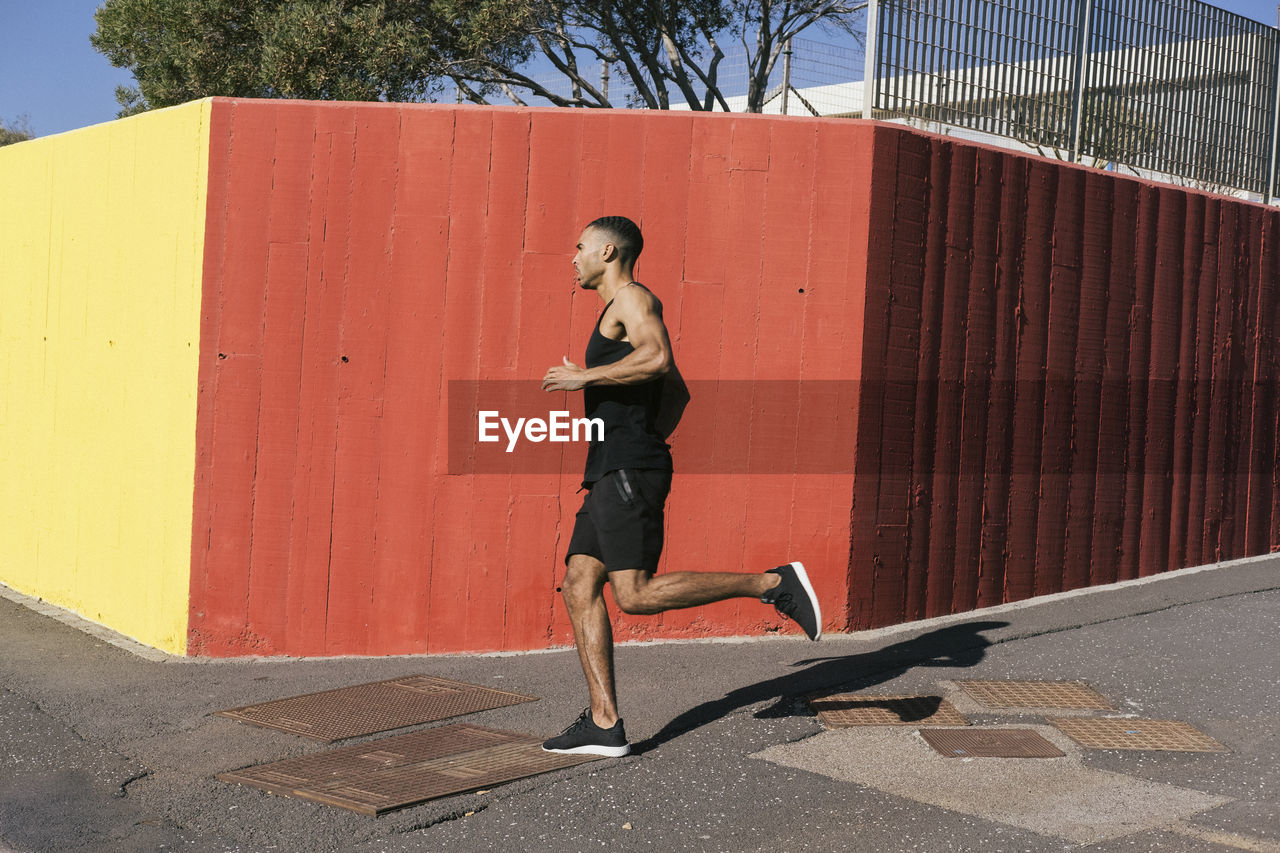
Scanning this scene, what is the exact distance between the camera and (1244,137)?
1027 cm

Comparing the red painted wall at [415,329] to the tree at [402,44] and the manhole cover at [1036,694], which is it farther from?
the tree at [402,44]

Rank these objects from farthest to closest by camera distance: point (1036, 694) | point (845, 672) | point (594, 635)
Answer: point (845, 672), point (1036, 694), point (594, 635)

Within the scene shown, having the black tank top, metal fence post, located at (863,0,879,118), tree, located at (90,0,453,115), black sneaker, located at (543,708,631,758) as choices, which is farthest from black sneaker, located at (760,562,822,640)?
tree, located at (90,0,453,115)

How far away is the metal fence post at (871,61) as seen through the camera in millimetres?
7578

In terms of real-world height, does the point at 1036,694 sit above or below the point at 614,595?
below

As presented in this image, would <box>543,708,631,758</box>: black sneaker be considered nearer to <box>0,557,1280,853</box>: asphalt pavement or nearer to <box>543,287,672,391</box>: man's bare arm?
<box>0,557,1280,853</box>: asphalt pavement

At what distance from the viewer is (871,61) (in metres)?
7.62

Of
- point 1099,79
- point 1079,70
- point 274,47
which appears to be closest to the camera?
point 1079,70

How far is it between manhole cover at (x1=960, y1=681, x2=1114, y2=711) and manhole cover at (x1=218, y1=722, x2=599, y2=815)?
6.11ft

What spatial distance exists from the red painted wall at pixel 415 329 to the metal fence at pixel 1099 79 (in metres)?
1.64

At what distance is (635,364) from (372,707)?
1.95m

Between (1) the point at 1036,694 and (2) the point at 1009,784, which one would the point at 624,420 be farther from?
(1) the point at 1036,694

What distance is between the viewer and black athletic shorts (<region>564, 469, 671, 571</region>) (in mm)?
4559

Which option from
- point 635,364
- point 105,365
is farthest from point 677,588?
point 105,365
